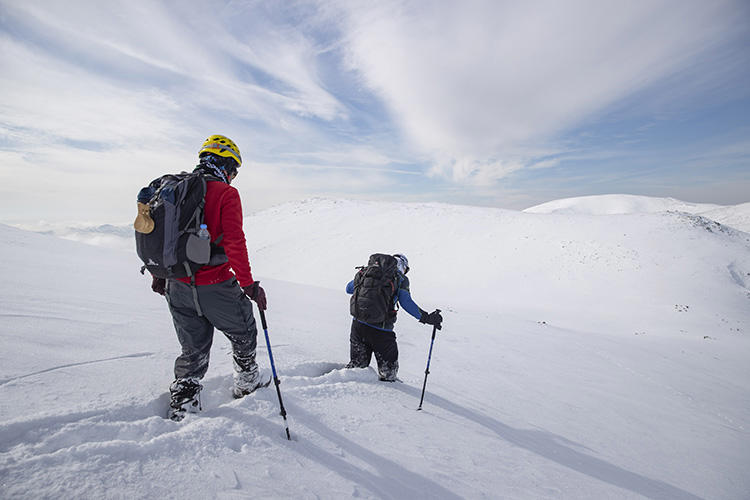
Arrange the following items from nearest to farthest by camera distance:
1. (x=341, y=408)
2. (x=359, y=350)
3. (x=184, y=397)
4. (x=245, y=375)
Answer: (x=184, y=397) < (x=245, y=375) < (x=341, y=408) < (x=359, y=350)

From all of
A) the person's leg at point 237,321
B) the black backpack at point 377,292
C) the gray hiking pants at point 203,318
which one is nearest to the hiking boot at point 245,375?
the person's leg at point 237,321

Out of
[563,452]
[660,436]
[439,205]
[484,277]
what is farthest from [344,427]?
[439,205]

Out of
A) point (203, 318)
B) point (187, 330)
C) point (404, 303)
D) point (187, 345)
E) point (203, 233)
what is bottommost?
point (187, 345)

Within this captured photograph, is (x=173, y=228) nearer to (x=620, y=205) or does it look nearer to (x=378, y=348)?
(x=378, y=348)

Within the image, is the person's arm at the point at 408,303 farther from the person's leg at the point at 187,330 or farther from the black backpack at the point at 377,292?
the person's leg at the point at 187,330

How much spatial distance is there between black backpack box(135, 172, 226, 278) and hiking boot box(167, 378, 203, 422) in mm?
1005

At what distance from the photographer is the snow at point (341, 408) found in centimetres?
211

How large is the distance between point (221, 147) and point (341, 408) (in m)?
3.06

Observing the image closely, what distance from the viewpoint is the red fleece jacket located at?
2.79 meters

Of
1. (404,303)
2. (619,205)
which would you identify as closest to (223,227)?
(404,303)

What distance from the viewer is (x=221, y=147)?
3229 millimetres

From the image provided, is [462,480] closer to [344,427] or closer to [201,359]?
[344,427]

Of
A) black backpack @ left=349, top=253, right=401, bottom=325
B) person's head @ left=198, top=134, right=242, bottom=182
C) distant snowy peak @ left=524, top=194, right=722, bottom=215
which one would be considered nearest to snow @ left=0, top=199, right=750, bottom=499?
black backpack @ left=349, top=253, right=401, bottom=325

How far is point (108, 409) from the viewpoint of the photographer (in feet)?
8.38
